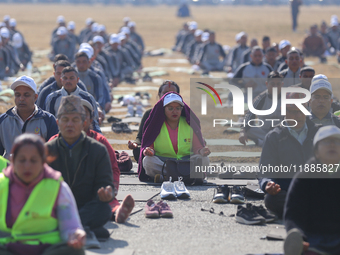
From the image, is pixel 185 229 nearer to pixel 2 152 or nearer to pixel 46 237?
pixel 46 237

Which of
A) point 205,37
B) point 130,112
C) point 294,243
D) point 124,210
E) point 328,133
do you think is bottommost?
point 130,112

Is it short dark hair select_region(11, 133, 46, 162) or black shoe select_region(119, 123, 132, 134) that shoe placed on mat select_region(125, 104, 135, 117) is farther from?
short dark hair select_region(11, 133, 46, 162)

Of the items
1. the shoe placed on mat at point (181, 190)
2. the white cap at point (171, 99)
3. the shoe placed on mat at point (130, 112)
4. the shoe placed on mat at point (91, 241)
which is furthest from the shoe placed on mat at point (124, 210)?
the shoe placed on mat at point (130, 112)

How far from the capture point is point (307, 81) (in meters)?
9.17

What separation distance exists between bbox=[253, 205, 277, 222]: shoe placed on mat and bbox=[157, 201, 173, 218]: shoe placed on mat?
0.85 metres

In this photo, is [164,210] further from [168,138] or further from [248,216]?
[168,138]

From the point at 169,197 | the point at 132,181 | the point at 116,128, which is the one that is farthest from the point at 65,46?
the point at 169,197

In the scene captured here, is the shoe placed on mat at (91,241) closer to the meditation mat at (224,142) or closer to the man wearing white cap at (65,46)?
the meditation mat at (224,142)

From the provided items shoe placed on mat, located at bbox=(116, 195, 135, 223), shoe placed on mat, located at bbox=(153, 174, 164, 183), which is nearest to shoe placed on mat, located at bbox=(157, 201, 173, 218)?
shoe placed on mat, located at bbox=(116, 195, 135, 223)

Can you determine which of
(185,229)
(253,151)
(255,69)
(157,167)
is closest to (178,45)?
(255,69)

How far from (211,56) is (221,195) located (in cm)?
1745

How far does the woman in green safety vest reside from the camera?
4.10m

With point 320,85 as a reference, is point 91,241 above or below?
below

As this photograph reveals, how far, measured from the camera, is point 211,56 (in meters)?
23.6
